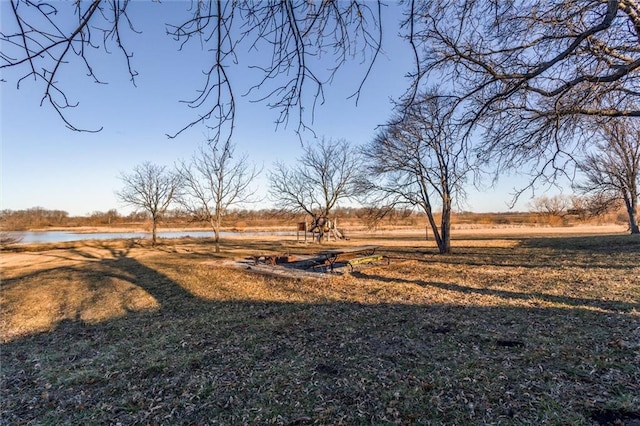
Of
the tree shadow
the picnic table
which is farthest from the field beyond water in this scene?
the picnic table

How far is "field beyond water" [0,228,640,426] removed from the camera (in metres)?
2.96

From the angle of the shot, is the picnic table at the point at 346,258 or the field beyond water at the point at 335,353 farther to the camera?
the picnic table at the point at 346,258

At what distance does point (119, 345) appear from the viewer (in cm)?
491

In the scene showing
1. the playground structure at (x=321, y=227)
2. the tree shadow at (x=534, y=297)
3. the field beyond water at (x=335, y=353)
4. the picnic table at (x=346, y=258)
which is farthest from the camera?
the playground structure at (x=321, y=227)

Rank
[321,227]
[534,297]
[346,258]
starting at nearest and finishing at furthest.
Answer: [534,297] < [346,258] < [321,227]

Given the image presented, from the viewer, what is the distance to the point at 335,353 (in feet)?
13.8

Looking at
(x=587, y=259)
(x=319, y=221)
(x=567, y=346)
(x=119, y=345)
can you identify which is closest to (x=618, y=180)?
(x=587, y=259)

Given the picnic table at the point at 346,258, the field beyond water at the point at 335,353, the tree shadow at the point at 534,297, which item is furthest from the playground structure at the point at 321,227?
the field beyond water at the point at 335,353

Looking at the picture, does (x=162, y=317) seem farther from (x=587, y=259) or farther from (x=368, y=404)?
(x=587, y=259)

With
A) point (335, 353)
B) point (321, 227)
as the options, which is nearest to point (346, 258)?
point (335, 353)

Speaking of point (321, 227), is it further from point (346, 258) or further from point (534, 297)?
point (534, 297)

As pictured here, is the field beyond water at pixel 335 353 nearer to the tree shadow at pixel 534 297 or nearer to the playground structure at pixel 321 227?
the tree shadow at pixel 534 297

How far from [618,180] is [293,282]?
20.8 m

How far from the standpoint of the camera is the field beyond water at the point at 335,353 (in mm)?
2965
